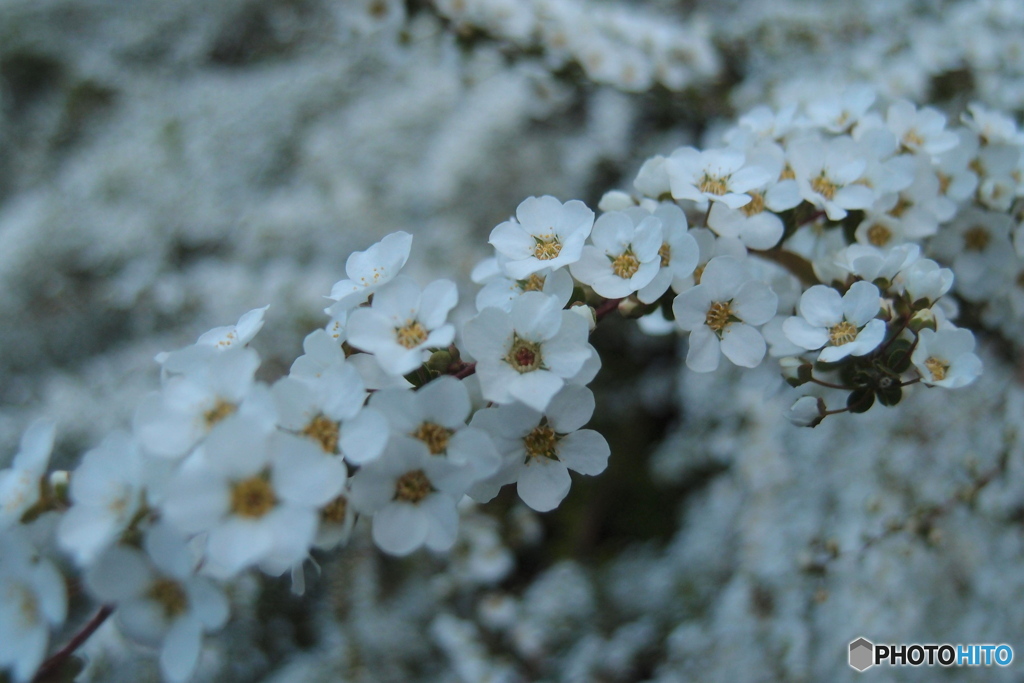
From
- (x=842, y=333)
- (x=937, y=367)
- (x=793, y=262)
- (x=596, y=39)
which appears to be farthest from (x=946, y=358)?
(x=596, y=39)

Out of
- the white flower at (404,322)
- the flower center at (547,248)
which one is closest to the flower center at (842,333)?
the flower center at (547,248)

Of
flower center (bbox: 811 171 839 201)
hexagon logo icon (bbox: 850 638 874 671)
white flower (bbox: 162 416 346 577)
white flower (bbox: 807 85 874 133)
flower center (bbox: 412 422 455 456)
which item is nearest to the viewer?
white flower (bbox: 162 416 346 577)

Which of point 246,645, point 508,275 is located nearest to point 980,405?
point 508,275

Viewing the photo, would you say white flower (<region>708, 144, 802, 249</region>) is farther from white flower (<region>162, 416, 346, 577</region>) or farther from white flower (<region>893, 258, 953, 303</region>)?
white flower (<region>162, 416, 346, 577</region>)

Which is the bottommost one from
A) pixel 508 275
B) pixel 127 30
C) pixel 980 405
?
pixel 980 405

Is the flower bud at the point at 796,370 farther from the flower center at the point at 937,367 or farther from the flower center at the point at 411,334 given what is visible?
the flower center at the point at 411,334

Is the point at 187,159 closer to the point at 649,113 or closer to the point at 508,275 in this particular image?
the point at 649,113

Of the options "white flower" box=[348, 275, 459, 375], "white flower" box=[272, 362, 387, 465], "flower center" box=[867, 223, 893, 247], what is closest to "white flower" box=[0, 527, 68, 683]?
"white flower" box=[272, 362, 387, 465]
